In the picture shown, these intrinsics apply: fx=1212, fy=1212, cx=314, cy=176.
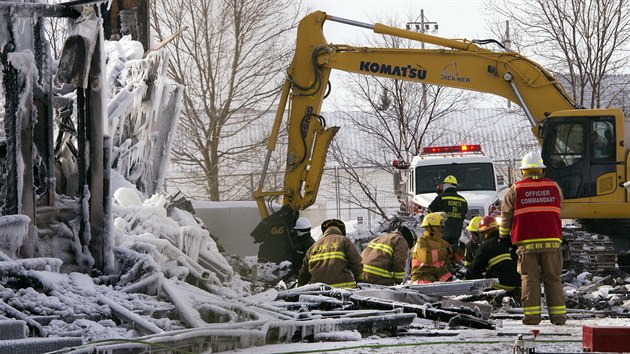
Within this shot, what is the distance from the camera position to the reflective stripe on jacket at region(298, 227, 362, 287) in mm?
13484

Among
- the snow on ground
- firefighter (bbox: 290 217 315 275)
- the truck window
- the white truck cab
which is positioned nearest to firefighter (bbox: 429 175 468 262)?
firefighter (bbox: 290 217 315 275)

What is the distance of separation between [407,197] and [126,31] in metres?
10.2

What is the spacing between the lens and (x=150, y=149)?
1540 centimetres

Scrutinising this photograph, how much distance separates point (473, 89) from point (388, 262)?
7508mm

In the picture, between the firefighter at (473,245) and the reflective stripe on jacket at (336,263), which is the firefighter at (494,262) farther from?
the reflective stripe on jacket at (336,263)

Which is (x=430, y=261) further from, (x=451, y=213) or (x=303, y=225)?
(x=451, y=213)

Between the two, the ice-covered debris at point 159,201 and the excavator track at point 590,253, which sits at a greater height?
the ice-covered debris at point 159,201

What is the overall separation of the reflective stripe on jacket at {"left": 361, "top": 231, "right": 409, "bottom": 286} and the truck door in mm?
5744

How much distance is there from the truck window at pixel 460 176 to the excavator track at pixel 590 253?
4597mm

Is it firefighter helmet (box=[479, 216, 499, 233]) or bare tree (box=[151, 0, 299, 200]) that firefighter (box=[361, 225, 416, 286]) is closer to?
firefighter helmet (box=[479, 216, 499, 233])

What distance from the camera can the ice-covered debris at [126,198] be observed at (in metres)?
12.6

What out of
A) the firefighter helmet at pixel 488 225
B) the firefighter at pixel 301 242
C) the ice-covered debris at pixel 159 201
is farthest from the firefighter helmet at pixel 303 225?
the ice-covered debris at pixel 159 201

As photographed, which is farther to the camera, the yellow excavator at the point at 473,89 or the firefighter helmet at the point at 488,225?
the yellow excavator at the point at 473,89

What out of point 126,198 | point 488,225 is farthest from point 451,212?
point 126,198
